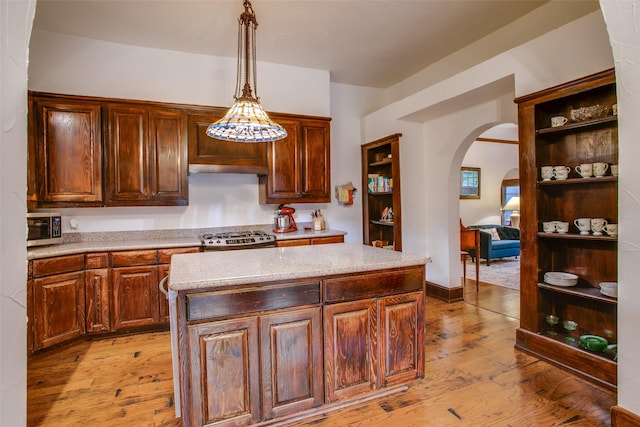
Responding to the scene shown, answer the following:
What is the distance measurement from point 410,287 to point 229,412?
1.25m

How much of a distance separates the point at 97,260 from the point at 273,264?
208 centimetres

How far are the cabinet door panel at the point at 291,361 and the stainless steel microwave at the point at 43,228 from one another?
8.35 ft

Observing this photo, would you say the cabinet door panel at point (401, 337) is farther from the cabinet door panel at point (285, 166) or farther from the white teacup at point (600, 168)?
the cabinet door panel at point (285, 166)

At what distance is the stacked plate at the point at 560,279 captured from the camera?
250cm

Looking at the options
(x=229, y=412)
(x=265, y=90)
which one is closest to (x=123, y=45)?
(x=265, y=90)

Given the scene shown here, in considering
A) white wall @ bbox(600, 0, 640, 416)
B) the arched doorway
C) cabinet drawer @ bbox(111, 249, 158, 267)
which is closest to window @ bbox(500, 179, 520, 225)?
the arched doorway

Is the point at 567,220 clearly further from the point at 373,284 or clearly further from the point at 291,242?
the point at 291,242

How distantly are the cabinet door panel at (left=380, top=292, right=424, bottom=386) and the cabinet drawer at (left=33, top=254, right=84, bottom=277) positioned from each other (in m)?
2.74

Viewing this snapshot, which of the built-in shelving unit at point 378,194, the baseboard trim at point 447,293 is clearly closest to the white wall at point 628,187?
the baseboard trim at point 447,293

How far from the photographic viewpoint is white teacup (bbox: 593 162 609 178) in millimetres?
2254

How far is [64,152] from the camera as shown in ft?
10.2

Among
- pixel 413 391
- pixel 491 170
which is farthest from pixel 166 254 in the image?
pixel 491 170

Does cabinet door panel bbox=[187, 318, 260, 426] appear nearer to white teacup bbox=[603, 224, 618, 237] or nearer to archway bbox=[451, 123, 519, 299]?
white teacup bbox=[603, 224, 618, 237]

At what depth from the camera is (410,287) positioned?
208 cm
